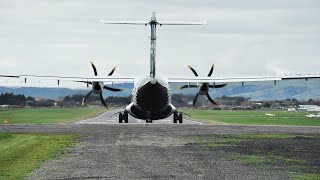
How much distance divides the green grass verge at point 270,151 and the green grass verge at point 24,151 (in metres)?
6.98

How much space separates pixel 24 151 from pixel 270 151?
10.4 meters

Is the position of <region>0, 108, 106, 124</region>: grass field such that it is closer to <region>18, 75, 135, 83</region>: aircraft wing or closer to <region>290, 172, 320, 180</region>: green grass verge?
<region>18, 75, 135, 83</region>: aircraft wing

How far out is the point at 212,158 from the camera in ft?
88.7

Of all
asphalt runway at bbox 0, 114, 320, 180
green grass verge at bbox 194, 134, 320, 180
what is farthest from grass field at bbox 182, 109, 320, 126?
asphalt runway at bbox 0, 114, 320, 180

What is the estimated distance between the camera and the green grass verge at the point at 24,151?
22305 mm

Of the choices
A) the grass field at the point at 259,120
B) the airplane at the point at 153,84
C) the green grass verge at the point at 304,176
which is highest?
the airplane at the point at 153,84

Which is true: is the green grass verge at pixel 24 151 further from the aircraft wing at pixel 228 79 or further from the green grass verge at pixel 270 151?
the aircraft wing at pixel 228 79

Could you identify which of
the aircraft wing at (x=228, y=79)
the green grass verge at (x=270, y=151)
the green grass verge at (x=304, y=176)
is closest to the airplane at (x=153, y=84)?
the aircraft wing at (x=228, y=79)

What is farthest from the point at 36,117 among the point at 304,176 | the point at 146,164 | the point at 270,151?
the point at 304,176

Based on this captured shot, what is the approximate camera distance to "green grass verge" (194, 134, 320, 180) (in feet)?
77.5

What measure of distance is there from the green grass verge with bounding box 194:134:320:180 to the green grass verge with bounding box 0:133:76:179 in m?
6.98

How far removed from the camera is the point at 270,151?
3073 cm

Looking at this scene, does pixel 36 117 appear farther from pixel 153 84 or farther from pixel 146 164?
pixel 146 164

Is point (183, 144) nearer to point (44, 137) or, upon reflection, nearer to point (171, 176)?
point (44, 137)
